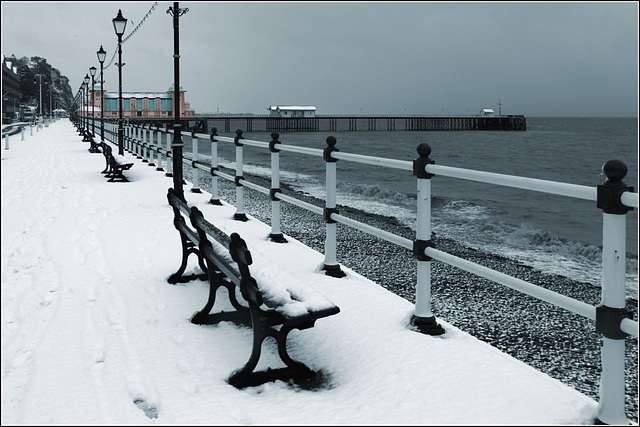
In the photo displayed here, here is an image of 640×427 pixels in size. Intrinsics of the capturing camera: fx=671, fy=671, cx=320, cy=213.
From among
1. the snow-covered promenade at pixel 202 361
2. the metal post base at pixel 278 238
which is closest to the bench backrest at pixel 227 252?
the snow-covered promenade at pixel 202 361

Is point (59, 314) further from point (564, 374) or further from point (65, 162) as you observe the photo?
point (65, 162)

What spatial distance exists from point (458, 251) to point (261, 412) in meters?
8.35

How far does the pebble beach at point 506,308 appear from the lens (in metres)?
5.21

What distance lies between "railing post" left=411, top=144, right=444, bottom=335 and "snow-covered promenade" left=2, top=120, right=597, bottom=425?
12 centimetres

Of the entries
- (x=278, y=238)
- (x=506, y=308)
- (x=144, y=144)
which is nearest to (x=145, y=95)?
(x=144, y=144)

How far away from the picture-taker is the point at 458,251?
36.3 ft

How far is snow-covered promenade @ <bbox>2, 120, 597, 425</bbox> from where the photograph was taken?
308 centimetres

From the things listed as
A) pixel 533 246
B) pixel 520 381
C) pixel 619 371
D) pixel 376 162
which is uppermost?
pixel 376 162

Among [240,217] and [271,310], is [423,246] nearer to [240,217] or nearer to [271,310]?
[271,310]

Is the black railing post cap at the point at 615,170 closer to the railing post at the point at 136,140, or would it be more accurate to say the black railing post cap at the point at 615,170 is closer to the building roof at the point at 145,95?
the railing post at the point at 136,140

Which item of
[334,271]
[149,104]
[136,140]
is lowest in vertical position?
[334,271]

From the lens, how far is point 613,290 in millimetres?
2848

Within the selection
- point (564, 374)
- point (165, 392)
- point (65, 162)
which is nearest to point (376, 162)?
point (564, 374)

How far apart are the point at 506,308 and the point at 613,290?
403 centimetres
